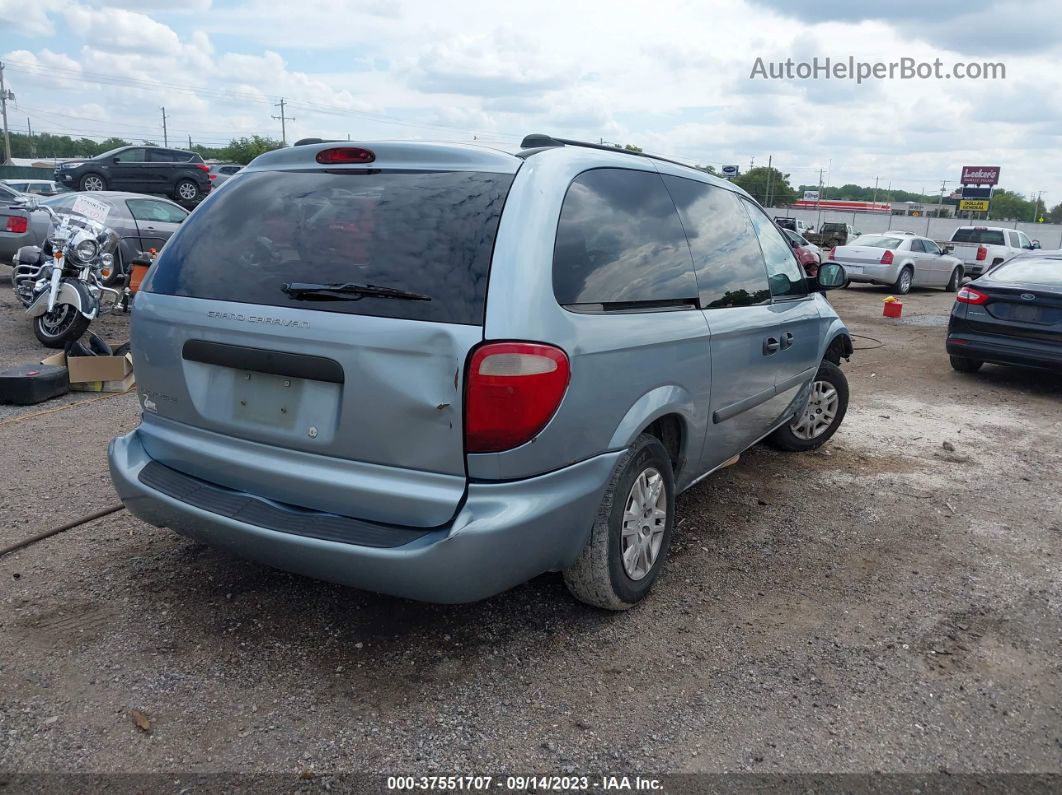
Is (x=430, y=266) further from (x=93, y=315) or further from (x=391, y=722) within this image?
(x=93, y=315)

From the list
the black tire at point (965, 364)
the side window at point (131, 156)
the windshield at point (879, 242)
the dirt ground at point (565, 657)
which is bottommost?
the dirt ground at point (565, 657)

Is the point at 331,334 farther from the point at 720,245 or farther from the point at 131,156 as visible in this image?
the point at 131,156

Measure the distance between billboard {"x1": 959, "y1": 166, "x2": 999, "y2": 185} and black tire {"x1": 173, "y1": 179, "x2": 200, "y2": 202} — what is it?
247ft

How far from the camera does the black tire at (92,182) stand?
23.5 metres

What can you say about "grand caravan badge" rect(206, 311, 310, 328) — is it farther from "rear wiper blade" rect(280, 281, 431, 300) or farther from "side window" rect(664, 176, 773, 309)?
"side window" rect(664, 176, 773, 309)

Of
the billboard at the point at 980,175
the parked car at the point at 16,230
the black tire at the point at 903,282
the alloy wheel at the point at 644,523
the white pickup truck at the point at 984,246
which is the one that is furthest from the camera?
the billboard at the point at 980,175

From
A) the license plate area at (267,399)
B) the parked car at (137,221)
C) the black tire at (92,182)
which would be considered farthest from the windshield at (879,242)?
the black tire at (92,182)

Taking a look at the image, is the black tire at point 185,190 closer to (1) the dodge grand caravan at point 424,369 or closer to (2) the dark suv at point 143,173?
(2) the dark suv at point 143,173

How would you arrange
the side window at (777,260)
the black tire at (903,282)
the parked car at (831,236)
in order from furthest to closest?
the parked car at (831,236), the black tire at (903,282), the side window at (777,260)

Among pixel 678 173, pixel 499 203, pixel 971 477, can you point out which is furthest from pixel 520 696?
pixel 971 477

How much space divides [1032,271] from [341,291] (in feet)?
27.4

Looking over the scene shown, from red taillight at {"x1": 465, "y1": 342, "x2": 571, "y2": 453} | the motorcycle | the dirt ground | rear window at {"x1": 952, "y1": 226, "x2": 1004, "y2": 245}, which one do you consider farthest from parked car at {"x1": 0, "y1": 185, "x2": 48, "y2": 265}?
rear window at {"x1": 952, "y1": 226, "x2": 1004, "y2": 245}

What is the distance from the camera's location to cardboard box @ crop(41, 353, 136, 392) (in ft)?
21.4

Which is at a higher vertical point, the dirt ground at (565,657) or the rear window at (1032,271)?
the rear window at (1032,271)
